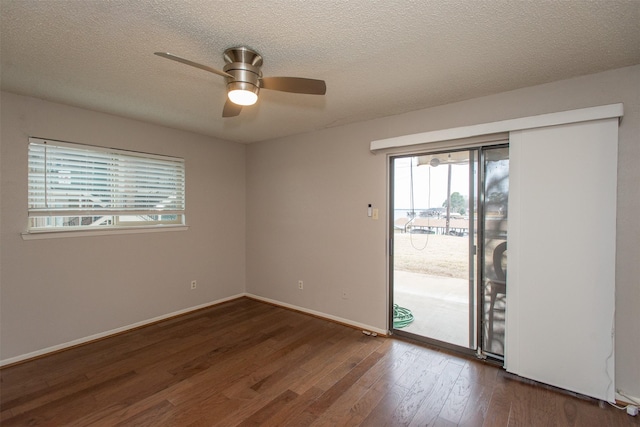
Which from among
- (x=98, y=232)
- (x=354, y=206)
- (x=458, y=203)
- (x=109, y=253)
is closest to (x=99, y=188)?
(x=98, y=232)

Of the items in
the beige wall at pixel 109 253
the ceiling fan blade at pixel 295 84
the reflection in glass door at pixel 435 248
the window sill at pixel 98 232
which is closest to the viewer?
the ceiling fan blade at pixel 295 84

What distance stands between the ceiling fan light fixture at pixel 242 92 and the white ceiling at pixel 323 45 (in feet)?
0.80

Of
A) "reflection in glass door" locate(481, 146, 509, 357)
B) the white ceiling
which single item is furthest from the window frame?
"reflection in glass door" locate(481, 146, 509, 357)

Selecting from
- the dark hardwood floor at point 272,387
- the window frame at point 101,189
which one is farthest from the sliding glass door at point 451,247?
the window frame at point 101,189

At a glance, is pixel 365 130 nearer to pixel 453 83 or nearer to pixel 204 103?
pixel 453 83

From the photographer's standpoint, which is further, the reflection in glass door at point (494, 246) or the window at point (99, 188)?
the window at point (99, 188)

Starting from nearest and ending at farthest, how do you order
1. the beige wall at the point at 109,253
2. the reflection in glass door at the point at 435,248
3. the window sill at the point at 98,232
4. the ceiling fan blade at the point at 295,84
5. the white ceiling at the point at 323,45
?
the white ceiling at the point at 323,45 → the ceiling fan blade at the point at 295,84 → the beige wall at the point at 109,253 → the window sill at the point at 98,232 → the reflection in glass door at the point at 435,248

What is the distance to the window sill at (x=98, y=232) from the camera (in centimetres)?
274

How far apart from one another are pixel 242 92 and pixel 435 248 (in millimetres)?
2385

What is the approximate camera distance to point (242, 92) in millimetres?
1854

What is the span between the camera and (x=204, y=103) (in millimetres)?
2848

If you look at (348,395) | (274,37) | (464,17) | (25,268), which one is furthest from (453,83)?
(25,268)

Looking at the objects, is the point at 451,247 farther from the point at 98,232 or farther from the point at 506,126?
the point at 98,232

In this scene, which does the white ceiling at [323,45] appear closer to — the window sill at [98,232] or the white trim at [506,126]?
the white trim at [506,126]
